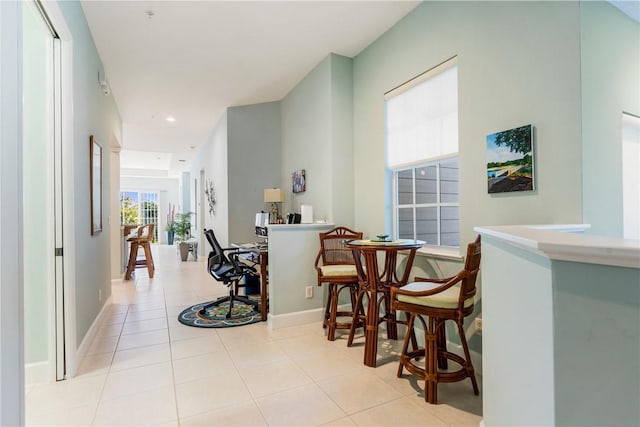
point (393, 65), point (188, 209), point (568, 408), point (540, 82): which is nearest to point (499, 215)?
point (540, 82)

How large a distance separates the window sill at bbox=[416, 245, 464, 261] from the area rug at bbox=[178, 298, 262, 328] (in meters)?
1.97

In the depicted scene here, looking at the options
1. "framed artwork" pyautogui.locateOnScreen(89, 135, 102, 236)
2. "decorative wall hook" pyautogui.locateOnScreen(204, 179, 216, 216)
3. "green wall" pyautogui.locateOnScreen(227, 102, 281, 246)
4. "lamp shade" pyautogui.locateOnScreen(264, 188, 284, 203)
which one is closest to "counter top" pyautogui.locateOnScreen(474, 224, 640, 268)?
"framed artwork" pyautogui.locateOnScreen(89, 135, 102, 236)

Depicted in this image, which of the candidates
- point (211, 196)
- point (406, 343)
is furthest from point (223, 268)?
point (211, 196)

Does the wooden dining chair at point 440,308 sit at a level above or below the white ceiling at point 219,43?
below

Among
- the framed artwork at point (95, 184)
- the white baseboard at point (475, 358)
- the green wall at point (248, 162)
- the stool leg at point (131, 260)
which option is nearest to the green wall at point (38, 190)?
the framed artwork at point (95, 184)

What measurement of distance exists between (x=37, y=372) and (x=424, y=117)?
3.60m

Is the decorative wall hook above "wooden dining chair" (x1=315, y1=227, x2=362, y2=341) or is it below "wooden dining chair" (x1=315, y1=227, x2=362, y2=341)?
above

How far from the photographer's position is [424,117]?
293 centimetres

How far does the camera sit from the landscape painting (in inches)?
79.4

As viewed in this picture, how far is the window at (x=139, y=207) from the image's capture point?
13.6 metres

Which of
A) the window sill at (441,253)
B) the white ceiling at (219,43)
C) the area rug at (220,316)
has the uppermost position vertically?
the white ceiling at (219,43)

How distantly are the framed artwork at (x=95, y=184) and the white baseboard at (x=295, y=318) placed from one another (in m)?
1.96

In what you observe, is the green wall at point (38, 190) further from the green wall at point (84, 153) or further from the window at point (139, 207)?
the window at point (139, 207)

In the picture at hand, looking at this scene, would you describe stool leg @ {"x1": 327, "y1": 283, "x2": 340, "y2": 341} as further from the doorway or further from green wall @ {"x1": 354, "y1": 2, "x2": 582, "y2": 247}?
the doorway
